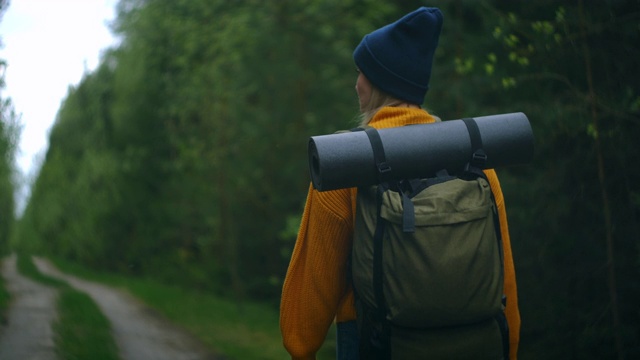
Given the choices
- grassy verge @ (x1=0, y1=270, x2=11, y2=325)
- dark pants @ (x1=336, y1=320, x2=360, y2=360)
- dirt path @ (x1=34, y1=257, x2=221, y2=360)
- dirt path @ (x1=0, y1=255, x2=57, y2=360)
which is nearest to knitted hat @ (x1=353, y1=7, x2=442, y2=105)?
dark pants @ (x1=336, y1=320, x2=360, y2=360)

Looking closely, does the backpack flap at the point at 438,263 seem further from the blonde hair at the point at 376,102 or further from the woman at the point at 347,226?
the blonde hair at the point at 376,102

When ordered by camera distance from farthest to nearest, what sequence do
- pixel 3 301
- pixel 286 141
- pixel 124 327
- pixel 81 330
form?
pixel 286 141, pixel 124 327, pixel 3 301, pixel 81 330

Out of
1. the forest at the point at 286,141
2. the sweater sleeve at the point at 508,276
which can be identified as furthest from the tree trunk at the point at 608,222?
the sweater sleeve at the point at 508,276

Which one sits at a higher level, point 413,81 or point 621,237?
point 413,81

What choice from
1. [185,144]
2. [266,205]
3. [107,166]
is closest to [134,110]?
[107,166]

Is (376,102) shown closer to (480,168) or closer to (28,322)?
(480,168)

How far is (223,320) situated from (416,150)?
9.85m

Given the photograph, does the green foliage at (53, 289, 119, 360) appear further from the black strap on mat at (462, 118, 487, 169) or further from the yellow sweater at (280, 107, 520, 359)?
the black strap on mat at (462, 118, 487, 169)

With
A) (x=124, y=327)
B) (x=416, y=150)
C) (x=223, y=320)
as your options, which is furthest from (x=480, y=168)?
(x=223, y=320)

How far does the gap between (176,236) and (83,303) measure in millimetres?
6863

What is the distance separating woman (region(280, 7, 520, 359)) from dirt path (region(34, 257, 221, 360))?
231 inches

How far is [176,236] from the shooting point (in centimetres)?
1834

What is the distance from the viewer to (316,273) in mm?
2395

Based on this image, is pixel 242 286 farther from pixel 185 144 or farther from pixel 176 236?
pixel 176 236
